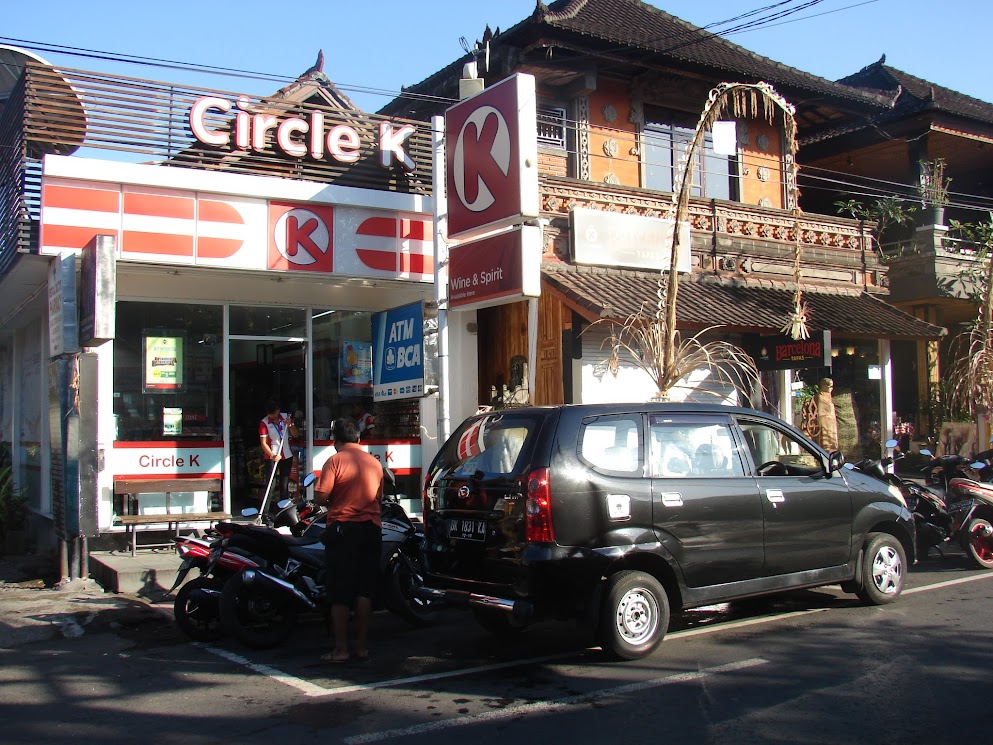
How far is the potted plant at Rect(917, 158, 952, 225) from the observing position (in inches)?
736

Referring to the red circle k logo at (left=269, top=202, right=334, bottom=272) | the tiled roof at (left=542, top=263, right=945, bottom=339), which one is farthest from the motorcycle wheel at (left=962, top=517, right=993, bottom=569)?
the red circle k logo at (left=269, top=202, right=334, bottom=272)

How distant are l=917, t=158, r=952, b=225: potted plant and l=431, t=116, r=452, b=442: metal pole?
A: 39.0ft

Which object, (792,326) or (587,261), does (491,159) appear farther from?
(792,326)

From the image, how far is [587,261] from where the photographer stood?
14555mm

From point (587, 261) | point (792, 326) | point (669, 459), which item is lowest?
point (669, 459)

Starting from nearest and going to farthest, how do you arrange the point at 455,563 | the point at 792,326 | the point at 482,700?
the point at 482,700, the point at 455,563, the point at 792,326

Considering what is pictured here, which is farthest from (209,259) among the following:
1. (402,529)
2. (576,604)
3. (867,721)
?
(867,721)

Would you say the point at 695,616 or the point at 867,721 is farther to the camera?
the point at 695,616

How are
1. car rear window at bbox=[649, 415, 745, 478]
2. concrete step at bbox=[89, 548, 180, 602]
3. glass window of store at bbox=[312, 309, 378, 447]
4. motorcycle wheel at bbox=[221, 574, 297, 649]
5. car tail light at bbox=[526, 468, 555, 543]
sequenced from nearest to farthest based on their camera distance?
1. car tail light at bbox=[526, 468, 555, 543]
2. car rear window at bbox=[649, 415, 745, 478]
3. motorcycle wheel at bbox=[221, 574, 297, 649]
4. concrete step at bbox=[89, 548, 180, 602]
5. glass window of store at bbox=[312, 309, 378, 447]

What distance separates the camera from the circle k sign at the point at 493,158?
34.3ft

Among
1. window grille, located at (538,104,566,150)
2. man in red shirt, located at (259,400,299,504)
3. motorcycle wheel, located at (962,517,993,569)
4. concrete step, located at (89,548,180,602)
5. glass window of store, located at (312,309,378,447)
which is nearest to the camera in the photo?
concrete step, located at (89,548,180,602)

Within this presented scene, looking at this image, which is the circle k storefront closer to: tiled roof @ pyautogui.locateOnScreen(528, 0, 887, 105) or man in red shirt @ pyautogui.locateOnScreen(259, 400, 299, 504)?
man in red shirt @ pyautogui.locateOnScreen(259, 400, 299, 504)

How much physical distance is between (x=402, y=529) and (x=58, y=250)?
5.10 m

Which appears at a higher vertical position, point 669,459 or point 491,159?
point 491,159
